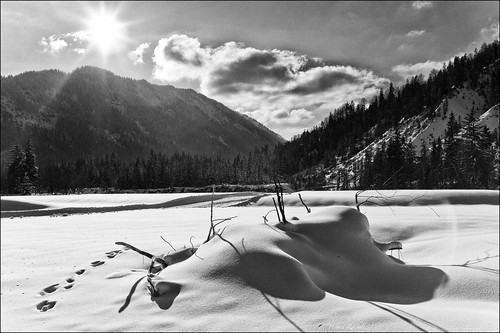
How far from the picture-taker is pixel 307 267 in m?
4.34

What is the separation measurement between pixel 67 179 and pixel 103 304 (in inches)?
3138

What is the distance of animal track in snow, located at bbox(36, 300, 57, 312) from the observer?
3896 mm

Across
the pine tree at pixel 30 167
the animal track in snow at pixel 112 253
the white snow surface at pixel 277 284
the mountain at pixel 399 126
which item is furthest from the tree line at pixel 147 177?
the white snow surface at pixel 277 284

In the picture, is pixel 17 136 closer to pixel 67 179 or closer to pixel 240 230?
pixel 67 179

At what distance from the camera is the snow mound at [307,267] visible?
12.7 ft

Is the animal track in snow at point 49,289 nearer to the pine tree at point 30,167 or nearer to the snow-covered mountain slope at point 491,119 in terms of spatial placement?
the pine tree at point 30,167

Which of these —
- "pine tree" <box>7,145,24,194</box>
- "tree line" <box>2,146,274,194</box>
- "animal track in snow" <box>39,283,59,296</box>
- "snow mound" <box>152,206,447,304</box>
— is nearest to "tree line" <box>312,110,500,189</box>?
"tree line" <box>2,146,274,194</box>

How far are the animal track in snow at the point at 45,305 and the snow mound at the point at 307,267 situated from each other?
119cm

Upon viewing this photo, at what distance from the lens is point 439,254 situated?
521 centimetres

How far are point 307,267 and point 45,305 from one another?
324 cm

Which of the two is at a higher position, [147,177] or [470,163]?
→ [470,163]

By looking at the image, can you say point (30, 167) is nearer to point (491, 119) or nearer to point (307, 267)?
point (307, 267)

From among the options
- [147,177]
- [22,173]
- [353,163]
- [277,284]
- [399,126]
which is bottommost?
[277,284]

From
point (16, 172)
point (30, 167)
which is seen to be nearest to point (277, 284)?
point (30, 167)
